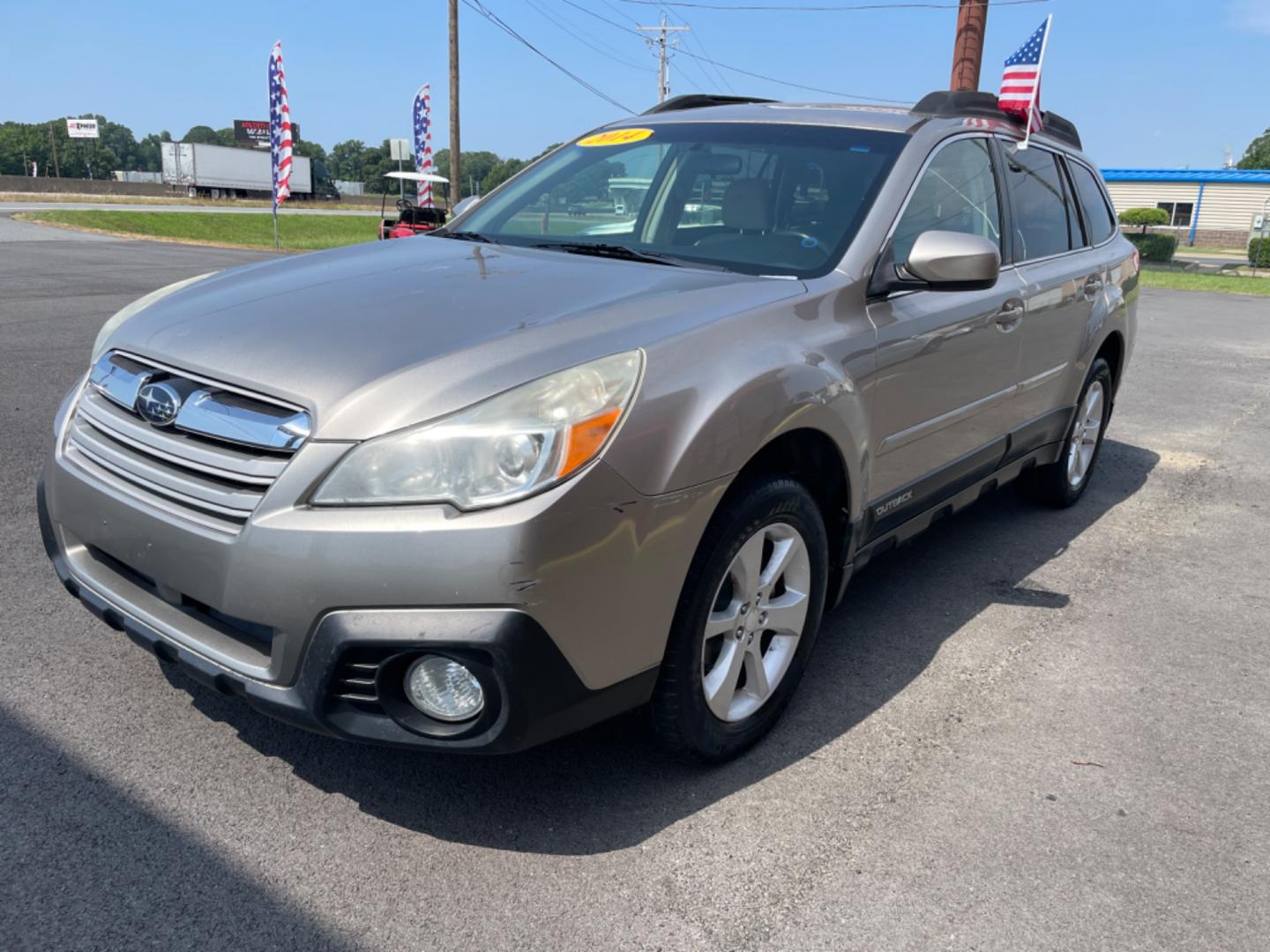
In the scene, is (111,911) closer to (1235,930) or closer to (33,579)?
(33,579)

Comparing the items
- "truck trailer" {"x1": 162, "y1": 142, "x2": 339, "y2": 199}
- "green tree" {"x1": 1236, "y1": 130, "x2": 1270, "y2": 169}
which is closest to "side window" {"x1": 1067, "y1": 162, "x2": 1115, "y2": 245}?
"truck trailer" {"x1": 162, "y1": 142, "x2": 339, "y2": 199}

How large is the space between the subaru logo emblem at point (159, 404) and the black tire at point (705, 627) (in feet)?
4.14

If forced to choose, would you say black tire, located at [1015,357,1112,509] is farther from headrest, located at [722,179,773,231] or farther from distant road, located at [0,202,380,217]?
distant road, located at [0,202,380,217]

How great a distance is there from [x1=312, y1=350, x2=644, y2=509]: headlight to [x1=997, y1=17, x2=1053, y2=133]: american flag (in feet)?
10.3

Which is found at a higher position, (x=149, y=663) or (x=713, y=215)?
(x=713, y=215)

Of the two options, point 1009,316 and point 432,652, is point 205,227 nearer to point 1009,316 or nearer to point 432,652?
point 1009,316

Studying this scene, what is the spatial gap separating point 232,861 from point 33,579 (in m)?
1.97

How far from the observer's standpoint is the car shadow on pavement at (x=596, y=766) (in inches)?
98.1

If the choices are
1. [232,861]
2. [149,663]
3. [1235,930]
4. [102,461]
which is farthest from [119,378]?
[1235,930]

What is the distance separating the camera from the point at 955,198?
3.69 metres

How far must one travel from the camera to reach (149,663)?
3.13 meters

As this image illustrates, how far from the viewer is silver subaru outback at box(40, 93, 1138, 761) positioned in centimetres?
210

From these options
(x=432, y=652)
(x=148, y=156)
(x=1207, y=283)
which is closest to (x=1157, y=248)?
(x=1207, y=283)

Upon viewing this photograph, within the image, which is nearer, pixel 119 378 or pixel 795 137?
pixel 119 378
